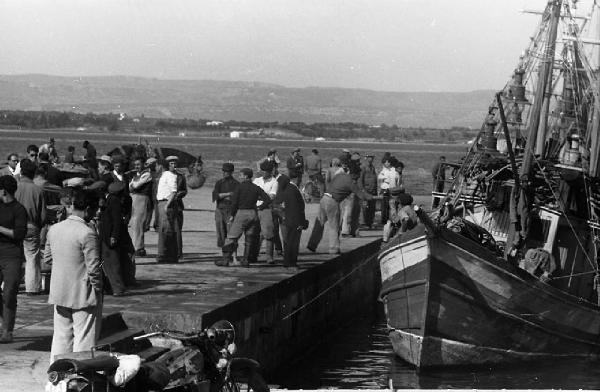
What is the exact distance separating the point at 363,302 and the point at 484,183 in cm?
499

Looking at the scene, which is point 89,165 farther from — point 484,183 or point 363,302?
point 484,183

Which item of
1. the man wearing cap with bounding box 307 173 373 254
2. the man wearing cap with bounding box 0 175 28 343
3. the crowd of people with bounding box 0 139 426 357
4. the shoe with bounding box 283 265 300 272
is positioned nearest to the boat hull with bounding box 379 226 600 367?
the crowd of people with bounding box 0 139 426 357

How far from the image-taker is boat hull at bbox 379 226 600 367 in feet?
65.0

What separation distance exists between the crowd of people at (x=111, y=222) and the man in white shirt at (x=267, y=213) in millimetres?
18

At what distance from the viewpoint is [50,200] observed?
18734mm

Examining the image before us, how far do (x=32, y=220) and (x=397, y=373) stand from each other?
6686mm

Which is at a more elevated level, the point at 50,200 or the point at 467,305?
the point at 50,200

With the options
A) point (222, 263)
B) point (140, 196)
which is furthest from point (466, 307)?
point (140, 196)

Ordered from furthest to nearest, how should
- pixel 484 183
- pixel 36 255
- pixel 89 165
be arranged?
pixel 89 165 → pixel 484 183 → pixel 36 255

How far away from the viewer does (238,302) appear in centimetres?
1603

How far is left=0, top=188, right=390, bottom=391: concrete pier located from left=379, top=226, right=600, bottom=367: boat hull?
1637 mm

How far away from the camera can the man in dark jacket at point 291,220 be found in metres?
21.3

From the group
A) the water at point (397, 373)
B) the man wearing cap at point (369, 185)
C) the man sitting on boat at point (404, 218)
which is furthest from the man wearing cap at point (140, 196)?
the man wearing cap at point (369, 185)

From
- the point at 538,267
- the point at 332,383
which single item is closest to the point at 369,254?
the point at 538,267
